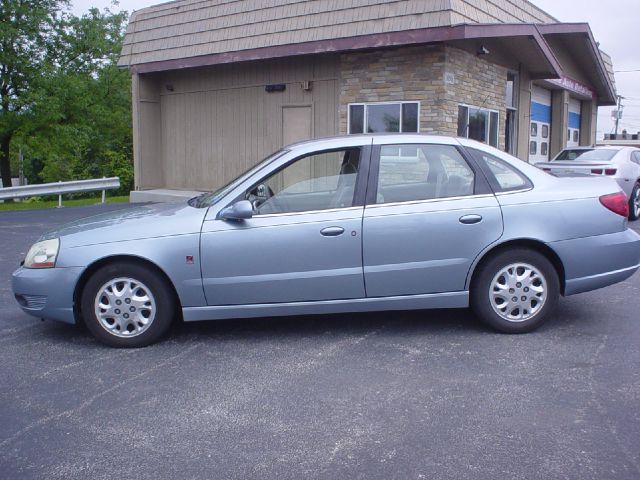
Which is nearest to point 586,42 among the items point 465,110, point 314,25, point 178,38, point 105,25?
point 465,110

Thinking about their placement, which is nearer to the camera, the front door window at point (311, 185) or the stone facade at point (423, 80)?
the front door window at point (311, 185)

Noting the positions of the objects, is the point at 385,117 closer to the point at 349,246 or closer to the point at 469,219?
the point at 469,219

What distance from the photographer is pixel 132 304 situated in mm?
4984

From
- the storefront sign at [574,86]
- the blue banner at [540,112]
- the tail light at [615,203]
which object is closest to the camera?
the tail light at [615,203]

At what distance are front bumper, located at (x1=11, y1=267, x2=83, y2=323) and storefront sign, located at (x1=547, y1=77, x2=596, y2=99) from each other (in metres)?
15.9

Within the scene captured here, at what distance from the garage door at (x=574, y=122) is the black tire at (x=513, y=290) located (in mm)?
18148

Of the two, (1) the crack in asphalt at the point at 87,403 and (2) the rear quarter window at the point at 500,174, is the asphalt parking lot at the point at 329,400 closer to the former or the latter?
(1) the crack in asphalt at the point at 87,403

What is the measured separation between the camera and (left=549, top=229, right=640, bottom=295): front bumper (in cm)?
520

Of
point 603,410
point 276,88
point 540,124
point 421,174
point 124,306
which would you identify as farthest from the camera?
point 540,124

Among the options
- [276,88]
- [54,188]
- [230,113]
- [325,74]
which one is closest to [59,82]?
[54,188]

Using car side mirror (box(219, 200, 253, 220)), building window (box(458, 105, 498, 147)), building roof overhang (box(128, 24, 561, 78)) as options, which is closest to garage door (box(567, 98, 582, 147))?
building roof overhang (box(128, 24, 561, 78))

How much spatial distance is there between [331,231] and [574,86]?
17.5 meters

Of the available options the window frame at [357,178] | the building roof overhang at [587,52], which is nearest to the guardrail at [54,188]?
the building roof overhang at [587,52]

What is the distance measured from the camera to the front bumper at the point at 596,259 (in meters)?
5.20
